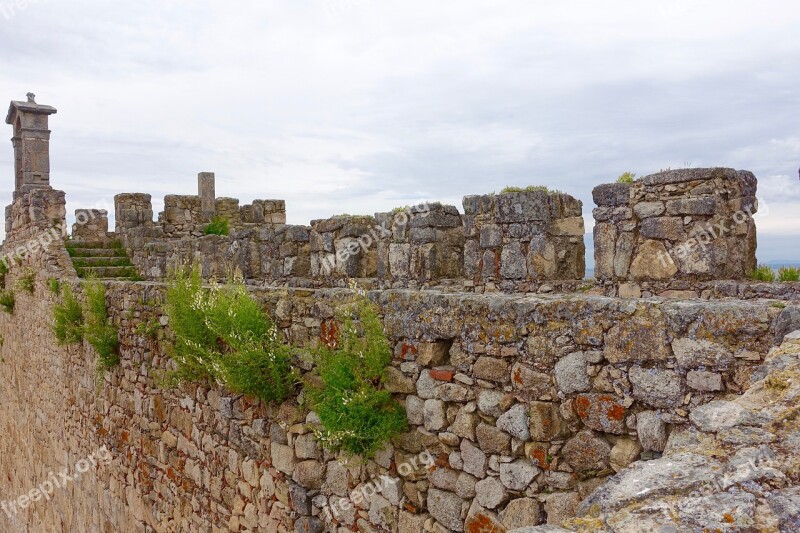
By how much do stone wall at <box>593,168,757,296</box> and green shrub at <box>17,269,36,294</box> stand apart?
10.6 meters

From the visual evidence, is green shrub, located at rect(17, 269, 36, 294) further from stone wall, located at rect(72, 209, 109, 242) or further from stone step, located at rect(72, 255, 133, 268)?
stone wall, located at rect(72, 209, 109, 242)

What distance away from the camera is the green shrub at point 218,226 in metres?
13.7

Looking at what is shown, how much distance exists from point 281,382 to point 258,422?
568 mm

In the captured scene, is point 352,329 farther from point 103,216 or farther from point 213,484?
point 103,216

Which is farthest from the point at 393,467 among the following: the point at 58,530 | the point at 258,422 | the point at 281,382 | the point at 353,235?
the point at 58,530

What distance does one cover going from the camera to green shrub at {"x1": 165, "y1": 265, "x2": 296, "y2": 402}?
4980 mm

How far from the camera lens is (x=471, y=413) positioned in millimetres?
3752

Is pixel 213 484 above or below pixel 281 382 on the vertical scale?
below

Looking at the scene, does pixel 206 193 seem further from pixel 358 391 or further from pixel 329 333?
pixel 358 391

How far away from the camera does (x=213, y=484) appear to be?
19.7ft

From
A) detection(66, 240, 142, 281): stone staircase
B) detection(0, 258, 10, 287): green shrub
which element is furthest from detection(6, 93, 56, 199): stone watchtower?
detection(66, 240, 142, 281): stone staircase

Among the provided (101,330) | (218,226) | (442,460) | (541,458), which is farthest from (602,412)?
(218,226)

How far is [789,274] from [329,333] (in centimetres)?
370

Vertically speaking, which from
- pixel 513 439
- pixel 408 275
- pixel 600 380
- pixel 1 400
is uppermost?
pixel 408 275
